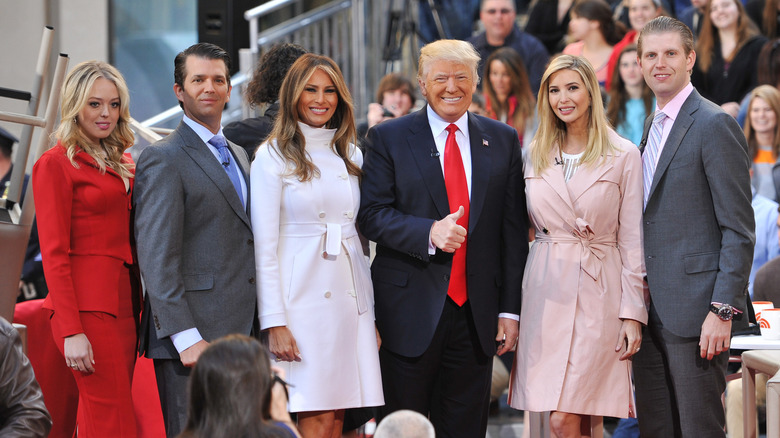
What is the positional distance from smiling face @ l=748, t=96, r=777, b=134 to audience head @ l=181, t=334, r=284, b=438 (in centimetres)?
509

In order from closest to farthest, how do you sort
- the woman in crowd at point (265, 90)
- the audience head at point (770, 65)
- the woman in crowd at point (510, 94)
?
1. the woman in crowd at point (265, 90)
2. the woman in crowd at point (510, 94)
3. the audience head at point (770, 65)

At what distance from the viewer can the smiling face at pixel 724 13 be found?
7.14 meters

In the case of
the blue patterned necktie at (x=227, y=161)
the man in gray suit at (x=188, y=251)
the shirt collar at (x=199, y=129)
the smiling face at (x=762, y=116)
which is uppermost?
the smiling face at (x=762, y=116)

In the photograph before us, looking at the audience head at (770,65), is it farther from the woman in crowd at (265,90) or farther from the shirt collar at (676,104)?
the woman in crowd at (265,90)

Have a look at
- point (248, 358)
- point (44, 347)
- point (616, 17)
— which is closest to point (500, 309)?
point (248, 358)

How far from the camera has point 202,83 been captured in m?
3.31

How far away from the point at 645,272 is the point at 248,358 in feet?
6.02

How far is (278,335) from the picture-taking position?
324cm

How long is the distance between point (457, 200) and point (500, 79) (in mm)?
3094

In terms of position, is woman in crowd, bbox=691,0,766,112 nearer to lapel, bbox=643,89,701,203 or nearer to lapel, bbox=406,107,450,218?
lapel, bbox=643,89,701,203

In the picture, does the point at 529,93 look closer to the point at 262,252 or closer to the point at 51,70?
the point at 262,252

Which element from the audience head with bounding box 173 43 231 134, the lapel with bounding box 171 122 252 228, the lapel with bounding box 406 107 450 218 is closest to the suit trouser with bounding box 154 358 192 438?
the lapel with bounding box 171 122 252 228

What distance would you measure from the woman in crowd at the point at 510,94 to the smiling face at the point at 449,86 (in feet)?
9.38

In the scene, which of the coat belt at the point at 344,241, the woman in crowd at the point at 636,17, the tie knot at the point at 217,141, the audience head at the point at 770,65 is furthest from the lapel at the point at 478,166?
the audience head at the point at 770,65
